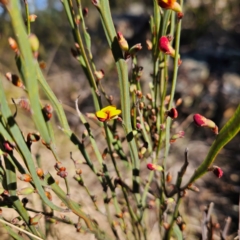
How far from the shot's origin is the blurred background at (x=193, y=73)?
85.0 inches

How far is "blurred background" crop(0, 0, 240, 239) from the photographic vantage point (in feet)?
7.08

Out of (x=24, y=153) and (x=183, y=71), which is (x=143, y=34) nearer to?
(x=183, y=71)

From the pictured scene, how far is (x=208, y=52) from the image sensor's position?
391 centimetres

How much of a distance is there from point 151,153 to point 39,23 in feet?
16.2

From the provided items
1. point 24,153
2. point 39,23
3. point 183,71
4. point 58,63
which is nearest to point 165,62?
point 24,153

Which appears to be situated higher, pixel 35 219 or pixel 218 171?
pixel 218 171

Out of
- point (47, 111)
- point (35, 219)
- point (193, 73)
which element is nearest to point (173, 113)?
point (47, 111)

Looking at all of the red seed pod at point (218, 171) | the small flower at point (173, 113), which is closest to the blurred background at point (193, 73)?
the small flower at point (173, 113)

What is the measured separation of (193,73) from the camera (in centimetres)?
353

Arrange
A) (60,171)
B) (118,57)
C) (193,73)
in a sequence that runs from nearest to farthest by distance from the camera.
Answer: (118,57) → (60,171) → (193,73)

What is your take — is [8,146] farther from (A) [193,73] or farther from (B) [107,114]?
(A) [193,73]

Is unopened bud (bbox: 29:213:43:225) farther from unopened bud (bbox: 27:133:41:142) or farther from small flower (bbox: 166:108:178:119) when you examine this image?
small flower (bbox: 166:108:178:119)

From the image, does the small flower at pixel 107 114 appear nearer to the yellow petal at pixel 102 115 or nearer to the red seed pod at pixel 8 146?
the yellow petal at pixel 102 115

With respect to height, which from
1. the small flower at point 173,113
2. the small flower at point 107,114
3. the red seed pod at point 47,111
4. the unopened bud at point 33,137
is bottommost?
the unopened bud at point 33,137
